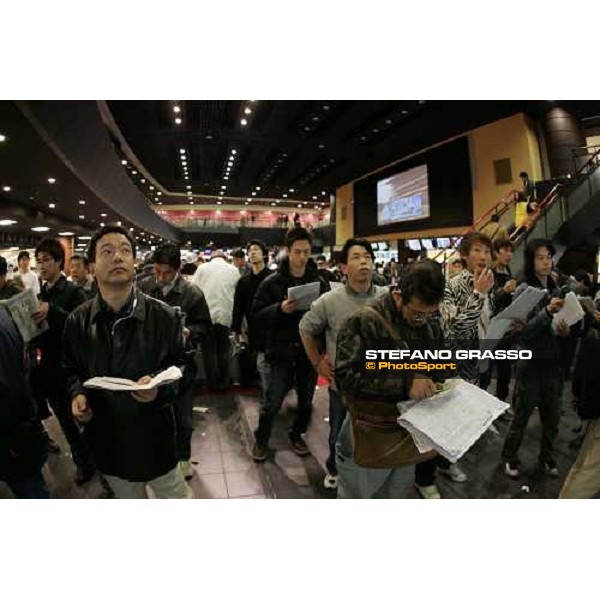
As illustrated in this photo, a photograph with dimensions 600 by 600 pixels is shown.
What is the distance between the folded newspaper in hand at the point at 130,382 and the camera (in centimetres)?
121

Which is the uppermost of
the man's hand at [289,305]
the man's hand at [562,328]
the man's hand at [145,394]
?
the man's hand at [289,305]

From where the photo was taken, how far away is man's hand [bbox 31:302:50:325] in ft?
4.82

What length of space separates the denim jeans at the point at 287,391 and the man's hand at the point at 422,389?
0.59m

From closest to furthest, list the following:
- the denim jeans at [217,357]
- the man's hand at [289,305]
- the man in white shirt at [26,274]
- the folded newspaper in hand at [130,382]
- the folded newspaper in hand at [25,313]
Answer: the folded newspaper in hand at [130,382], the folded newspaper in hand at [25,313], the man in white shirt at [26,274], the man's hand at [289,305], the denim jeans at [217,357]

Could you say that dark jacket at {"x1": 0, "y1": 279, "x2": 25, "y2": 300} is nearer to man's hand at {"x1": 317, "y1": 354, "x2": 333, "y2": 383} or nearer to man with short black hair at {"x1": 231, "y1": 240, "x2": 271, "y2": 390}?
man with short black hair at {"x1": 231, "y1": 240, "x2": 271, "y2": 390}

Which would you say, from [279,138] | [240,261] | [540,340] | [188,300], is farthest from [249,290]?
[540,340]

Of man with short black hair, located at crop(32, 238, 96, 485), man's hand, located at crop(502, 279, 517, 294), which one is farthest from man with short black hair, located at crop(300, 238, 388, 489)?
man with short black hair, located at crop(32, 238, 96, 485)

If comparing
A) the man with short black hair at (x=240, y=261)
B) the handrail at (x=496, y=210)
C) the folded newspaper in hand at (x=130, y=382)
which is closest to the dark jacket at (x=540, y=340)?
the handrail at (x=496, y=210)

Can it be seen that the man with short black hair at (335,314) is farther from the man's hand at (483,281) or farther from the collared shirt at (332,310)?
the man's hand at (483,281)

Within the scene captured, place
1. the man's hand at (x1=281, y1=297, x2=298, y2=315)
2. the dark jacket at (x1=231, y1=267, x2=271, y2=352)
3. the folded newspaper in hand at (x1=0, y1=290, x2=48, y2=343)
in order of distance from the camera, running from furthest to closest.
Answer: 1. the dark jacket at (x1=231, y1=267, x2=271, y2=352)
2. the man's hand at (x1=281, y1=297, x2=298, y2=315)
3. the folded newspaper in hand at (x1=0, y1=290, x2=48, y2=343)

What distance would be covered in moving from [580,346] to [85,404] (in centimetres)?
188

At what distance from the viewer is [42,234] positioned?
159 cm

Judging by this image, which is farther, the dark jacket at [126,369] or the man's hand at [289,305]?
the man's hand at [289,305]

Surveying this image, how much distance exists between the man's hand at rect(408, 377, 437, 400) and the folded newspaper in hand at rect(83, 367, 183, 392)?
817mm
